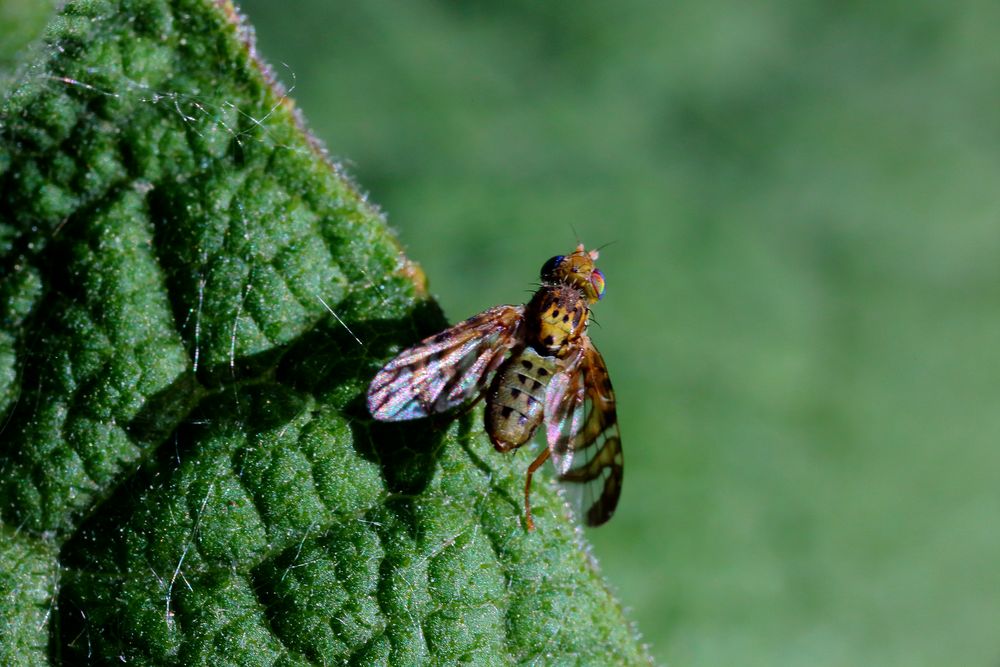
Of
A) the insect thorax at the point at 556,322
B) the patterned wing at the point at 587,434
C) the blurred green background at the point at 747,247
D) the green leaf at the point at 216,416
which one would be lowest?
the green leaf at the point at 216,416

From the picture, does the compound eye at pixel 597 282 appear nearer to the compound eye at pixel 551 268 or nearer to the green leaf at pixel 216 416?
the compound eye at pixel 551 268

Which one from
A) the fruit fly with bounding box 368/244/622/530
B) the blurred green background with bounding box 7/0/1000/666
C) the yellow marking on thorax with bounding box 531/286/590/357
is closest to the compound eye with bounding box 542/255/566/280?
the fruit fly with bounding box 368/244/622/530

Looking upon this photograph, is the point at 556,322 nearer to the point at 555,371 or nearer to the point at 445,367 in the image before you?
the point at 555,371

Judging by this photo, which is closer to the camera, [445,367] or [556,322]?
[445,367]

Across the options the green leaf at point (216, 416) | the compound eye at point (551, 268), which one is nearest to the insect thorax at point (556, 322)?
the compound eye at point (551, 268)

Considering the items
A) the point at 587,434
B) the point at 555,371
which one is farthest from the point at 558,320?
the point at 587,434

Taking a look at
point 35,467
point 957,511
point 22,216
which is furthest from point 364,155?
point 957,511

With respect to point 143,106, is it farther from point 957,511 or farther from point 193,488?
point 957,511
